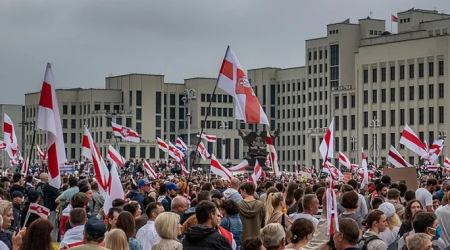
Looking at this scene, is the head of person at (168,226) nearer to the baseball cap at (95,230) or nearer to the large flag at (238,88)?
the baseball cap at (95,230)

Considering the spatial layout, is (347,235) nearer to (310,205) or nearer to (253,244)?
(253,244)

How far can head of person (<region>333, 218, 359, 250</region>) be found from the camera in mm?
9594

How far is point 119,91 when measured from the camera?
13875cm

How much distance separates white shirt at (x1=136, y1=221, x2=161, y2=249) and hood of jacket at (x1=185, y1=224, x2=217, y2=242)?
1409 millimetres

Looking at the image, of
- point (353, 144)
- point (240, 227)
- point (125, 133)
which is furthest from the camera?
point (353, 144)

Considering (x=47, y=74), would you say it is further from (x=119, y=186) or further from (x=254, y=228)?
(x=254, y=228)

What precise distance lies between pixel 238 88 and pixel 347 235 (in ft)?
37.7

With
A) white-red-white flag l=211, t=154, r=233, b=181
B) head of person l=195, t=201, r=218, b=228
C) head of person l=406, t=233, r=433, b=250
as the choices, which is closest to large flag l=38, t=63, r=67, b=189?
→ head of person l=195, t=201, r=218, b=228

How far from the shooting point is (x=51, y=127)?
14.5 m

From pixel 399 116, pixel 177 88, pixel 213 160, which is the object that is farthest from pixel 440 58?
pixel 213 160

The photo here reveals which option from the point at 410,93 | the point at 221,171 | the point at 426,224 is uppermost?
the point at 410,93

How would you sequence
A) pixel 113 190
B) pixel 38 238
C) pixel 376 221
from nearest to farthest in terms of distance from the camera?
pixel 38 238
pixel 376 221
pixel 113 190

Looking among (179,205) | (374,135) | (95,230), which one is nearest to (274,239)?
(95,230)

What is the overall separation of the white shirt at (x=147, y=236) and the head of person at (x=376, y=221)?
2.29 metres
